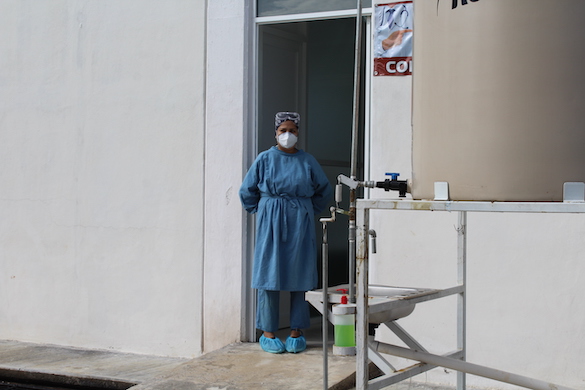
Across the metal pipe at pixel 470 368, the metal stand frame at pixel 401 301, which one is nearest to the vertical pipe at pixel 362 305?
the metal stand frame at pixel 401 301

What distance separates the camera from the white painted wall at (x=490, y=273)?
4.12 meters

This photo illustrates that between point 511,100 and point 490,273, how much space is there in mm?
2055

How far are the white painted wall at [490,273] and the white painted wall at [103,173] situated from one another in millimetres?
1365

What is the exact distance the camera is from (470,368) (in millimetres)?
2777

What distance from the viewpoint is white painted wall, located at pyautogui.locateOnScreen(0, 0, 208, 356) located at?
5.29m

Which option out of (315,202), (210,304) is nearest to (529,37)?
(315,202)

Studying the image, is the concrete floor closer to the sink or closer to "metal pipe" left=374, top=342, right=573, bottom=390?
the sink

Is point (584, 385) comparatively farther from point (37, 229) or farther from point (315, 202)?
point (37, 229)

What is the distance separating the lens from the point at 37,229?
5.88 meters

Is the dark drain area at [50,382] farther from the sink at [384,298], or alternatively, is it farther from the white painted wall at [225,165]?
the sink at [384,298]

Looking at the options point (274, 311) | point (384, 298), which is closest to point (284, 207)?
point (274, 311)

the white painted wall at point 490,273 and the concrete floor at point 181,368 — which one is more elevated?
the white painted wall at point 490,273

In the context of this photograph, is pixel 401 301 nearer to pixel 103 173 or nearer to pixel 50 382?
pixel 50 382

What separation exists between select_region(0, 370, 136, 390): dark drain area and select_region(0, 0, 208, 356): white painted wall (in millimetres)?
651
